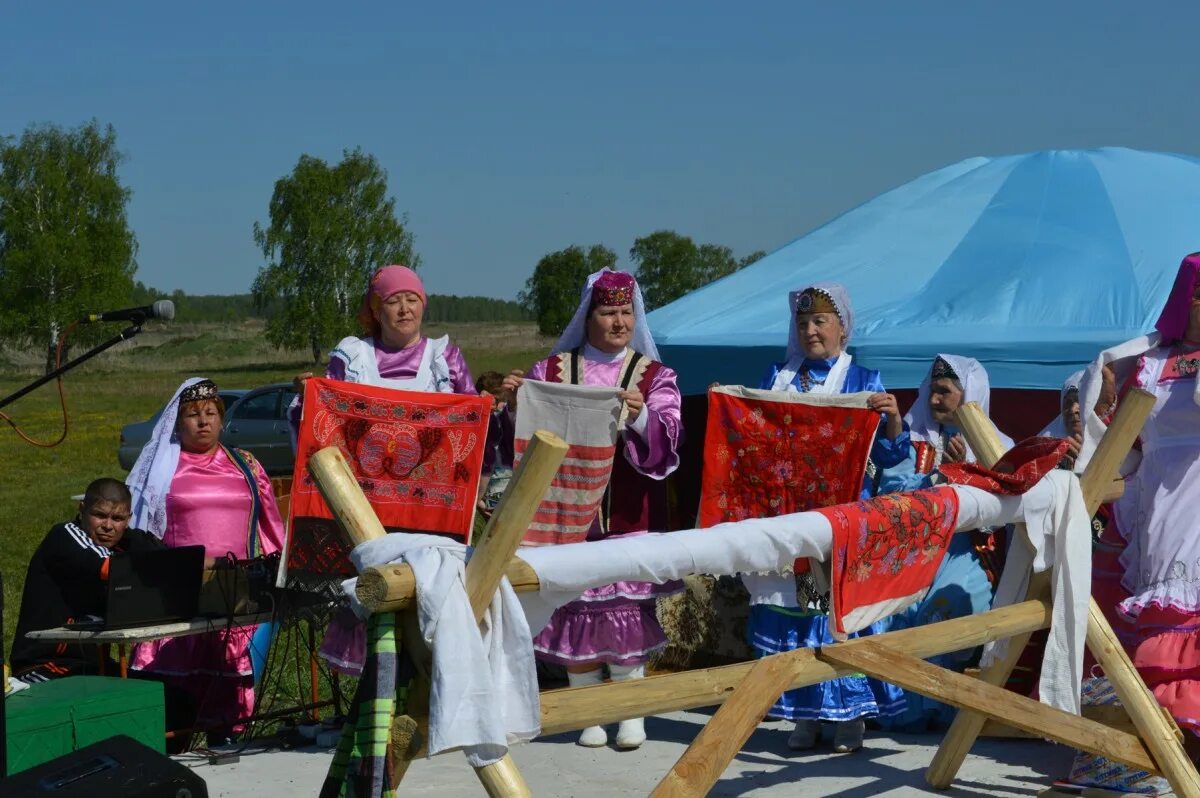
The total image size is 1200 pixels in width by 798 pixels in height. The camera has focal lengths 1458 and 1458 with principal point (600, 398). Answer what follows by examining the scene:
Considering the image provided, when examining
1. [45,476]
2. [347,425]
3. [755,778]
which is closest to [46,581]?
[347,425]

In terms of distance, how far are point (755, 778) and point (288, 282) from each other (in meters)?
53.4

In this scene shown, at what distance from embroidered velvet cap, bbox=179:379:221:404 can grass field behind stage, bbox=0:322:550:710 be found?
231cm

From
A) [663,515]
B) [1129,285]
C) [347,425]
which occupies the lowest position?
[663,515]

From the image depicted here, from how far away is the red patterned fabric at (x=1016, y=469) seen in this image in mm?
4891

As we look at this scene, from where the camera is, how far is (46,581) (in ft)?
19.2

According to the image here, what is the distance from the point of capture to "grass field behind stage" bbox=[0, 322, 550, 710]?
15227 millimetres

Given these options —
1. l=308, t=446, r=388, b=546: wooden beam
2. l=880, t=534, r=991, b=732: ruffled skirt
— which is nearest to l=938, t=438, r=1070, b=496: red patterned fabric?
l=880, t=534, r=991, b=732: ruffled skirt

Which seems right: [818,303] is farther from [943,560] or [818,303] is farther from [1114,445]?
[1114,445]

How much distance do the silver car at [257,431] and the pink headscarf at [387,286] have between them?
1303 cm

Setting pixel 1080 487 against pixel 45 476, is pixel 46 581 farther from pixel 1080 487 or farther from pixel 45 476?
pixel 45 476

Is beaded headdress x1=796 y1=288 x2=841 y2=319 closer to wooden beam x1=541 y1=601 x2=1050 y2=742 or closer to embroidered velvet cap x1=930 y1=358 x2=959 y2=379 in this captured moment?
embroidered velvet cap x1=930 y1=358 x2=959 y2=379

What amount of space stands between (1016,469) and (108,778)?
307cm

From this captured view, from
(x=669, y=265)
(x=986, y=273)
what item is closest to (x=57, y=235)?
(x=669, y=265)

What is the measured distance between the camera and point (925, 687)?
171 inches
